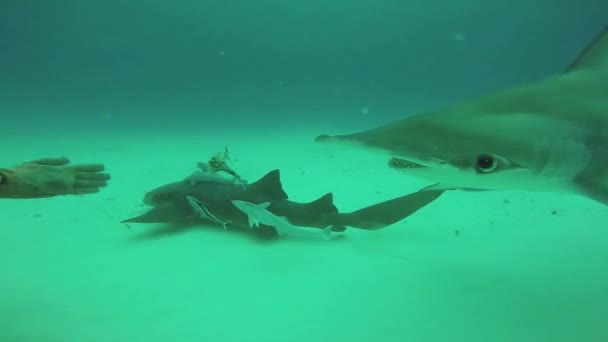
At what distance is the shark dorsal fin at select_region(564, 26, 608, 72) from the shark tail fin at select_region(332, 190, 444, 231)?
49.0 inches

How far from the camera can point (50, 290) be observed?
2.21 m

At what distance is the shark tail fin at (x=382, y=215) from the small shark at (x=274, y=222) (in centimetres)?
17

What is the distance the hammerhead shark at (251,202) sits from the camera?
3.02 meters

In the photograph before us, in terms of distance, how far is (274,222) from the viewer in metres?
2.89

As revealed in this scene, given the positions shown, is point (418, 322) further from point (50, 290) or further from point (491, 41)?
point (491, 41)

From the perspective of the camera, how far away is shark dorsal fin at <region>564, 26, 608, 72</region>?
92.4 inches

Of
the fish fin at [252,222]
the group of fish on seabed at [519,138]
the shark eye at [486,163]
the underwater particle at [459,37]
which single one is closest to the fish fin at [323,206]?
the fish fin at [252,222]

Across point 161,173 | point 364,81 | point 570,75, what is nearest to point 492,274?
point 570,75

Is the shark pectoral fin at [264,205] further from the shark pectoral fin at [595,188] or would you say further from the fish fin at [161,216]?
the shark pectoral fin at [595,188]

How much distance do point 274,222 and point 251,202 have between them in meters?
0.38

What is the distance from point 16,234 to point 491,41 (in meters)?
43.2

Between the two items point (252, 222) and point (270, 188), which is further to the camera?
point (270, 188)

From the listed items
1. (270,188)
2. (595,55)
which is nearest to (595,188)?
(595,55)

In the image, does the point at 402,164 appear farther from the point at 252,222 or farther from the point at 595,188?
the point at 252,222
